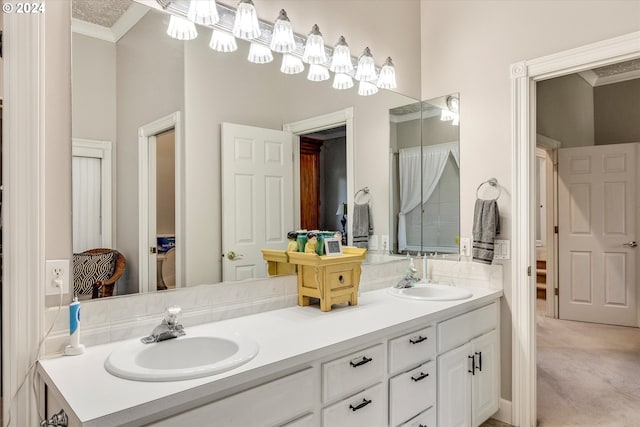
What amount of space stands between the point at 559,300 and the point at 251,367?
16.0 ft

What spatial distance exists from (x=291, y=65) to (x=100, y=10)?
0.90 m

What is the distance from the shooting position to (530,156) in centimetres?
239

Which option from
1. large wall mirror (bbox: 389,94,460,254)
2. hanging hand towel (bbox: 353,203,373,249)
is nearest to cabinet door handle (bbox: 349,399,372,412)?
hanging hand towel (bbox: 353,203,373,249)

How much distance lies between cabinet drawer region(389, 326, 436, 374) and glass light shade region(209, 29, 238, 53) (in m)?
1.48

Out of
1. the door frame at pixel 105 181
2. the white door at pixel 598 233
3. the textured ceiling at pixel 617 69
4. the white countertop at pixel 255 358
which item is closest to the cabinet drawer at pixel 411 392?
the white countertop at pixel 255 358

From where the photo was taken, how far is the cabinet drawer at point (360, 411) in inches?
56.9

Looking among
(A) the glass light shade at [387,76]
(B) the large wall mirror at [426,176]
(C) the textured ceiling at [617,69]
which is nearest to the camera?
(A) the glass light shade at [387,76]

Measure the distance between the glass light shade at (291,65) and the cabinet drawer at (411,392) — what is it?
155 cm

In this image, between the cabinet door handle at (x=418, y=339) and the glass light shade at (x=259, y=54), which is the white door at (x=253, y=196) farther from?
the cabinet door handle at (x=418, y=339)

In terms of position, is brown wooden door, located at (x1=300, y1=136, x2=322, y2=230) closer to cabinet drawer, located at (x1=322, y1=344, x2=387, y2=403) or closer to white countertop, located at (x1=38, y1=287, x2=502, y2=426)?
white countertop, located at (x1=38, y1=287, x2=502, y2=426)

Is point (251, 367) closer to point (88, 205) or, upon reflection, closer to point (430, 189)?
point (88, 205)

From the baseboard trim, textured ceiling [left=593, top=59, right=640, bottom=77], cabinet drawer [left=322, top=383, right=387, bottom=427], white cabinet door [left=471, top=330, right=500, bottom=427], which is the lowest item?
the baseboard trim

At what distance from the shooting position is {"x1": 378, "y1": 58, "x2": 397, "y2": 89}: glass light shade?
254cm

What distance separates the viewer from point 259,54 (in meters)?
1.95
